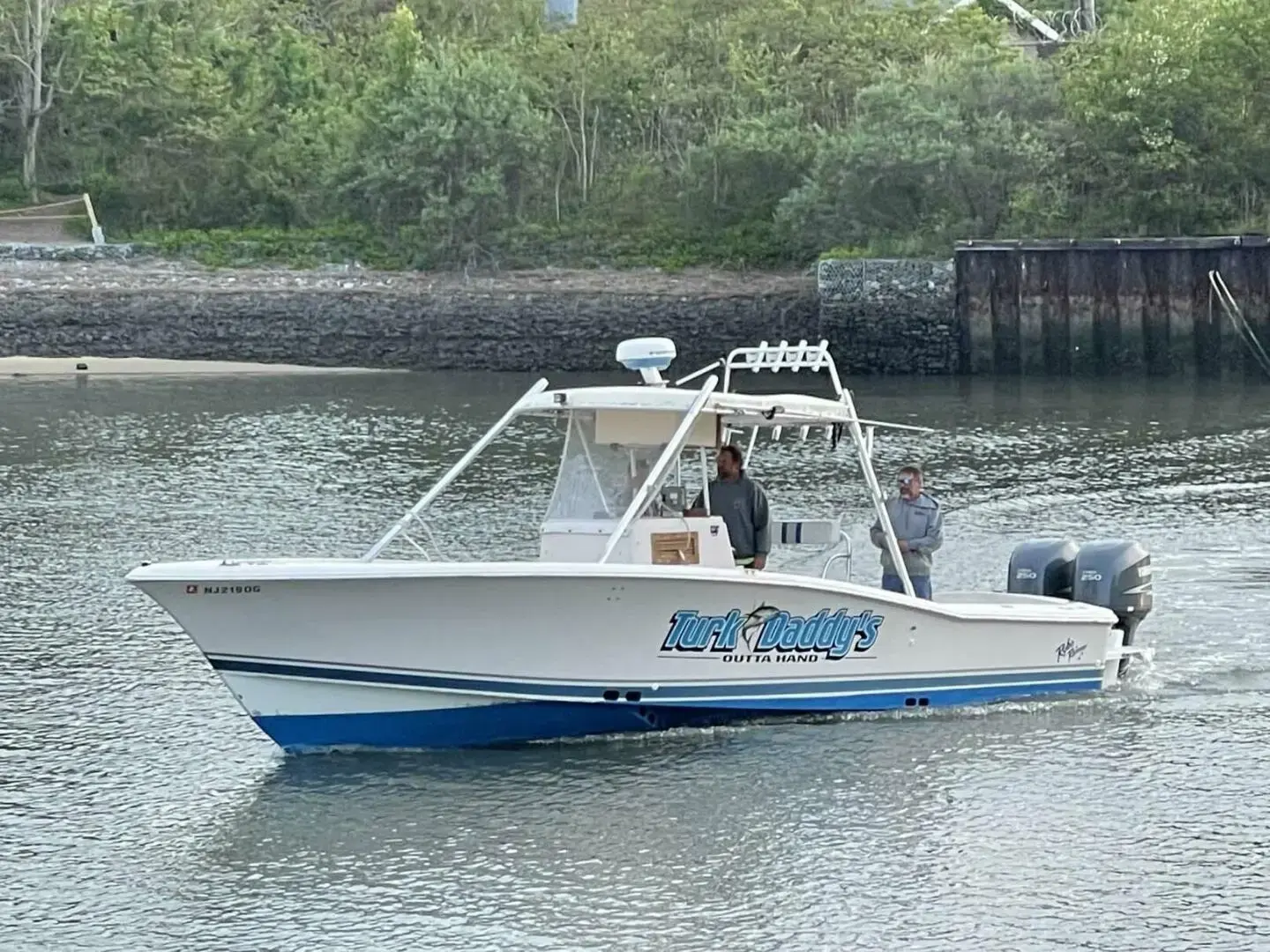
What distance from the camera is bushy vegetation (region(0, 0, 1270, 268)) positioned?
51.5 meters

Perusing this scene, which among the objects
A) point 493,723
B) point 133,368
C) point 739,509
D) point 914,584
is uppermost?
point 739,509

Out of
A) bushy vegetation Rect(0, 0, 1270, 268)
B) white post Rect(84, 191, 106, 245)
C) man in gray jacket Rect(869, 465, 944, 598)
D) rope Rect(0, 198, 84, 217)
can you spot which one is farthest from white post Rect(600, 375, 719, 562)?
rope Rect(0, 198, 84, 217)

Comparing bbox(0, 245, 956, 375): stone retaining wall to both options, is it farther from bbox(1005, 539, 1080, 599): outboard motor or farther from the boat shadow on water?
the boat shadow on water

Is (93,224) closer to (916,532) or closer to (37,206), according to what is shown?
(37,206)

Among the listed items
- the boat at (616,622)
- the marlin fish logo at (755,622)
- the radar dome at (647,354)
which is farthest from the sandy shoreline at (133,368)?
the marlin fish logo at (755,622)

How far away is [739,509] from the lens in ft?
49.7

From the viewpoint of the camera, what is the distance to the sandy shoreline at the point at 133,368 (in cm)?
5028

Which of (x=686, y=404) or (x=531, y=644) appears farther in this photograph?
(x=686, y=404)

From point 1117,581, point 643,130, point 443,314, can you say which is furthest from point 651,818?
point 643,130

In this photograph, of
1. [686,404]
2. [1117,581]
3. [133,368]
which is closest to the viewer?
[686,404]

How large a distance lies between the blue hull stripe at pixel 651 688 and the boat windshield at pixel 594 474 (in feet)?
4.44

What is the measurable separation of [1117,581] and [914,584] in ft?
5.87

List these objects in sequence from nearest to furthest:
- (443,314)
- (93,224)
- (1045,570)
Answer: (1045,570)
(443,314)
(93,224)

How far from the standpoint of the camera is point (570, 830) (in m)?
13.2
